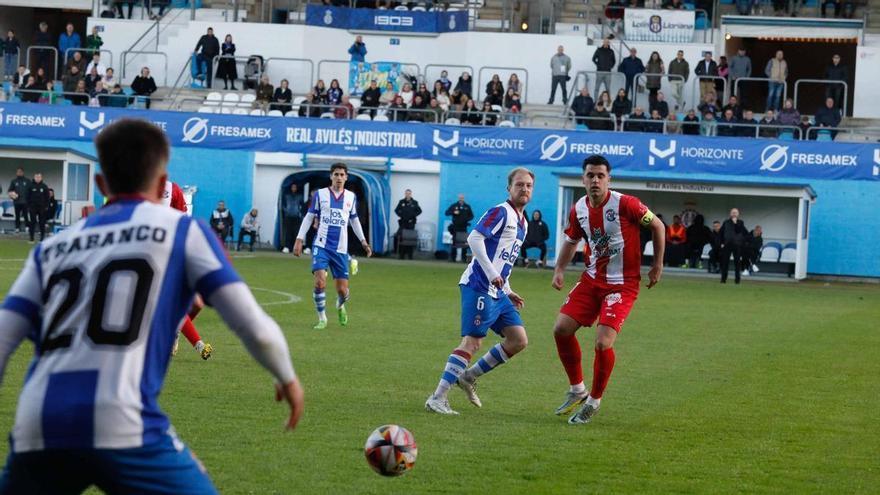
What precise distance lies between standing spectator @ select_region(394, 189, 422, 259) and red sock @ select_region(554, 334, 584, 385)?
2669 centimetres

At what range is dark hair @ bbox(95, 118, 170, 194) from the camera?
4.73 m

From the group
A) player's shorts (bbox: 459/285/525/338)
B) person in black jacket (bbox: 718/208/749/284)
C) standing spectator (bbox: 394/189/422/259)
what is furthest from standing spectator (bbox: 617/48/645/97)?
player's shorts (bbox: 459/285/525/338)

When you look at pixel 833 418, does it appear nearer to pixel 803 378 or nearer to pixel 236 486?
pixel 803 378

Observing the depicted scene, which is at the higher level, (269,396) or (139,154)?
(139,154)

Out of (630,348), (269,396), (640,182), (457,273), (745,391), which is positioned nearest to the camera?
(269,396)

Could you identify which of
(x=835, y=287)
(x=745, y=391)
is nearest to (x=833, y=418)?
(x=745, y=391)

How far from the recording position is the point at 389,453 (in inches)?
325

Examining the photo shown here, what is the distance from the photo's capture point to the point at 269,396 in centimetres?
1231

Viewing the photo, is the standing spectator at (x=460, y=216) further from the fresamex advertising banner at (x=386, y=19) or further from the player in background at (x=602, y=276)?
the player in background at (x=602, y=276)

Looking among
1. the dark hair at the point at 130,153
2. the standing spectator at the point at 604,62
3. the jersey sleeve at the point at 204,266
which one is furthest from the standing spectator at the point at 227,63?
the jersey sleeve at the point at 204,266

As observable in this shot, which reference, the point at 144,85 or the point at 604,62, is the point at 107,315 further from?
the point at 144,85

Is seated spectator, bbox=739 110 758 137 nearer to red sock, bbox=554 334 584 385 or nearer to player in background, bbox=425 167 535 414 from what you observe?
player in background, bbox=425 167 535 414

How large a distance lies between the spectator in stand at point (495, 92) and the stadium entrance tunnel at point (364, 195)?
4252mm

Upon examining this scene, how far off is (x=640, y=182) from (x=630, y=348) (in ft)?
67.1
